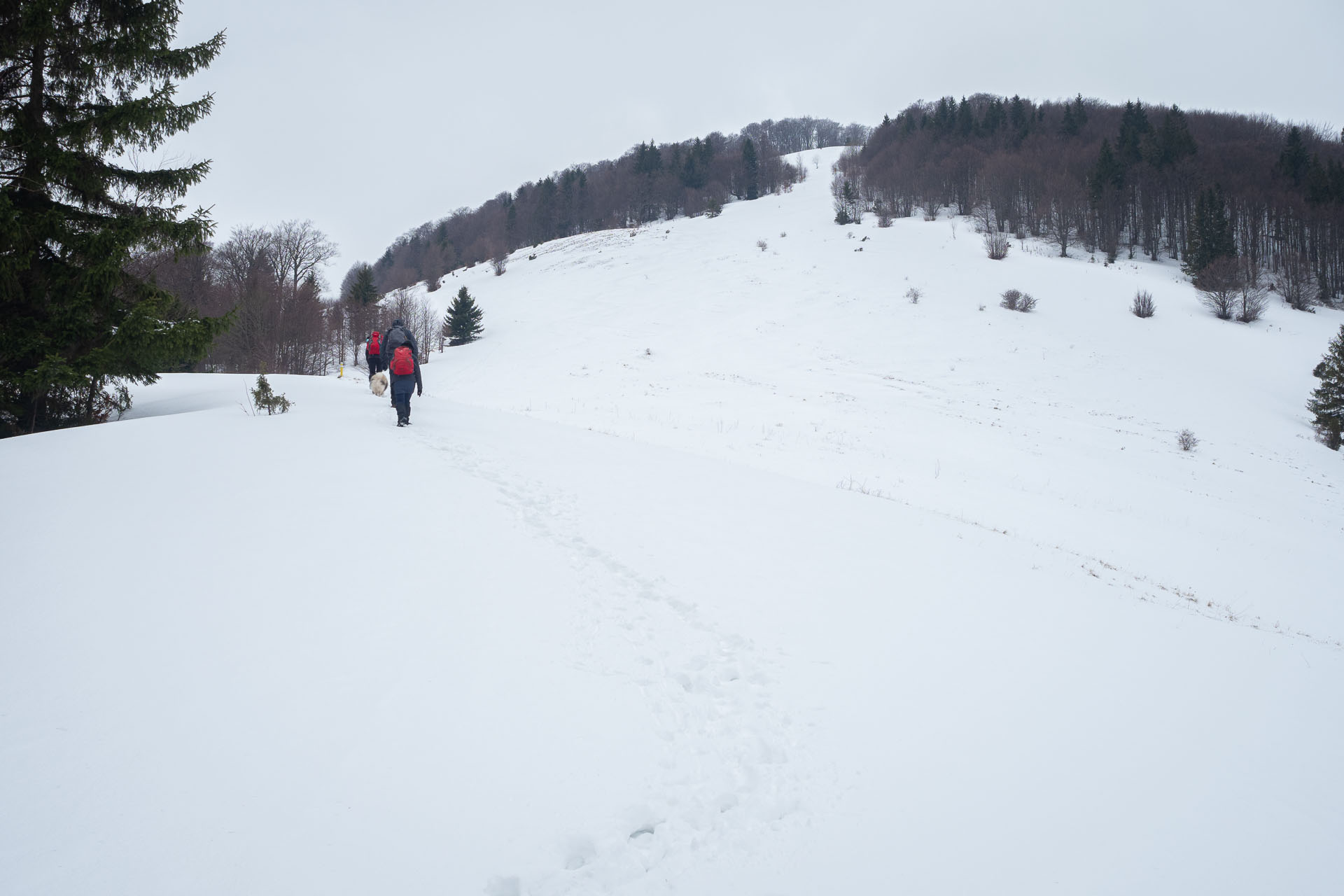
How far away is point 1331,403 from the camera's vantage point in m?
21.4

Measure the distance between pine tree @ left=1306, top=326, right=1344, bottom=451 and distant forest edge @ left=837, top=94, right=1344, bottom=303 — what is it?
1575 centimetres

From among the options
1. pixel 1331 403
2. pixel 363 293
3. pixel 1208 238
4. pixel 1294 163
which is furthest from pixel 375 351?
pixel 1294 163

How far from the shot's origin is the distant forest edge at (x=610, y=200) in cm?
7356

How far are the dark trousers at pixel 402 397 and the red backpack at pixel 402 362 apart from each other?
6.1 inches

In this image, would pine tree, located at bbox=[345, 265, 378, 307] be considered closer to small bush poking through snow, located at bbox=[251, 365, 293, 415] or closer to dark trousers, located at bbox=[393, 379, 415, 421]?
small bush poking through snow, located at bbox=[251, 365, 293, 415]

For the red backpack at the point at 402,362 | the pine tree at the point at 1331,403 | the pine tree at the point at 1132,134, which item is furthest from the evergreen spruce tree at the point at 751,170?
the red backpack at the point at 402,362

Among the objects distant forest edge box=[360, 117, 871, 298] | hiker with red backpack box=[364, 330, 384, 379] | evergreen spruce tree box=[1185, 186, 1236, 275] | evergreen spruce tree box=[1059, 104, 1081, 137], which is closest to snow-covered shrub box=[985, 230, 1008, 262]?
evergreen spruce tree box=[1185, 186, 1236, 275]

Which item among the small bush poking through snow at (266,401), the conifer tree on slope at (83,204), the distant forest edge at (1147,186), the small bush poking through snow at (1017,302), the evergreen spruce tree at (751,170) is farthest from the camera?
the evergreen spruce tree at (751,170)

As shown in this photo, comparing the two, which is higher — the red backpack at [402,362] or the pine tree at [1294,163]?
the pine tree at [1294,163]

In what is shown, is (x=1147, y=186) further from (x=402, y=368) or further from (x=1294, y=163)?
(x=402, y=368)

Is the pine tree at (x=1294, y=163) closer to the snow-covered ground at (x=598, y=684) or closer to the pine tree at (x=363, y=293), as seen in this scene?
the snow-covered ground at (x=598, y=684)

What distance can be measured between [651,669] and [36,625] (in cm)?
391

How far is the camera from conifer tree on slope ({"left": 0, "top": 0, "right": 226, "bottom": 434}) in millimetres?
8289

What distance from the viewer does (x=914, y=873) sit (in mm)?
2637
